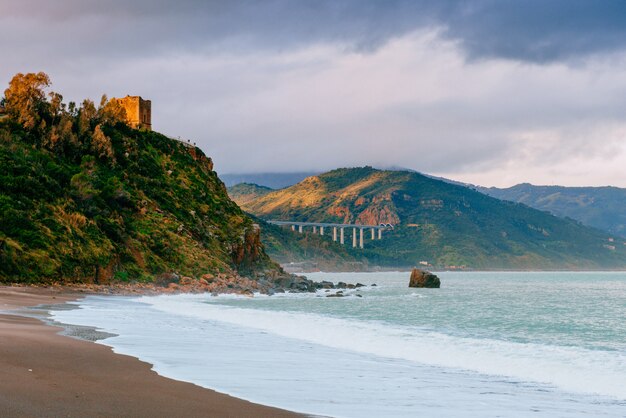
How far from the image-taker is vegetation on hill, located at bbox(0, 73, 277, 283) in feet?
160

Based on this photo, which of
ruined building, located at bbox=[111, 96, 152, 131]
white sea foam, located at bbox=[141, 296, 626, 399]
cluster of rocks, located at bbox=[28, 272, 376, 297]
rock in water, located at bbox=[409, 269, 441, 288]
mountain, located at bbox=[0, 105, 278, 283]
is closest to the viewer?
white sea foam, located at bbox=[141, 296, 626, 399]

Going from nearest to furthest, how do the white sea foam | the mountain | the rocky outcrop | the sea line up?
the sea
the white sea foam
the mountain
the rocky outcrop

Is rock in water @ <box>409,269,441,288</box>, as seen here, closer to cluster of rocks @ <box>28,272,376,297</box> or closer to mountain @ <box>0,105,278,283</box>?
cluster of rocks @ <box>28,272,376,297</box>

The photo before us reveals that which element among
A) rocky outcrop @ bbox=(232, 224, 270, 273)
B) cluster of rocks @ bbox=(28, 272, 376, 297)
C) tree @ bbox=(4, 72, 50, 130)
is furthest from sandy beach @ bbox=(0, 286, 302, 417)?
rocky outcrop @ bbox=(232, 224, 270, 273)

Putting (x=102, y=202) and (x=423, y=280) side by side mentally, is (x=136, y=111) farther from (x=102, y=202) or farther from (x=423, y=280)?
(x=423, y=280)

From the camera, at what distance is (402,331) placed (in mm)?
29875

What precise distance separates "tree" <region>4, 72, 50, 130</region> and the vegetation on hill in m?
0.10

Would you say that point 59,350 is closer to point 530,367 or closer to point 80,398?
point 80,398

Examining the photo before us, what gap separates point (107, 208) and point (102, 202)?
31.6 inches

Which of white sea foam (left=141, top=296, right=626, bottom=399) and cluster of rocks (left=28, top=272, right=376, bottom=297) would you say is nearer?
white sea foam (left=141, top=296, right=626, bottom=399)

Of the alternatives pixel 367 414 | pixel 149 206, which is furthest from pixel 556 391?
pixel 149 206

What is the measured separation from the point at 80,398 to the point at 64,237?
4344 cm

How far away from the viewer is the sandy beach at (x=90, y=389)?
9297 mm

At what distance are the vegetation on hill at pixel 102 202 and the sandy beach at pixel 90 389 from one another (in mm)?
30980
